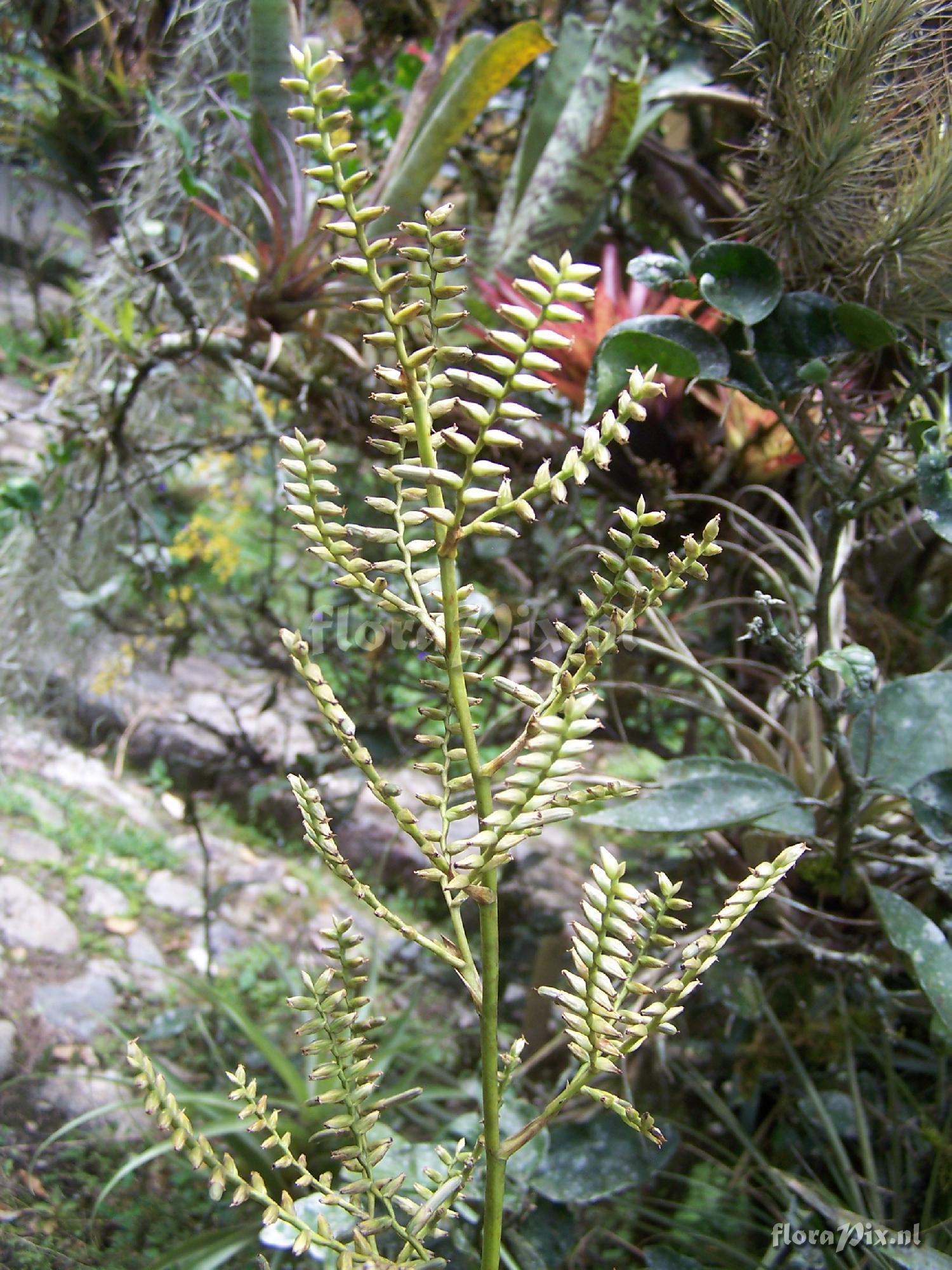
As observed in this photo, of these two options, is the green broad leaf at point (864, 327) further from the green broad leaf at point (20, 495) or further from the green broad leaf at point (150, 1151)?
the green broad leaf at point (20, 495)

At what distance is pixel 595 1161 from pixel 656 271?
0.75 m

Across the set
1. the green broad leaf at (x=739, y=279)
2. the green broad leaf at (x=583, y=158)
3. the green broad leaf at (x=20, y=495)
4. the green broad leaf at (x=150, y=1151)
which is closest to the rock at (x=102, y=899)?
the green broad leaf at (x=150, y=1151)

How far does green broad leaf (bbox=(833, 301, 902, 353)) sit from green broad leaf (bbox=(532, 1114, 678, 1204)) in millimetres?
693

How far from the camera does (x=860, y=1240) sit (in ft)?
2.14

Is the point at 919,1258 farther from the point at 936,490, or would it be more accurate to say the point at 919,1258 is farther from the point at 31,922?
the point at 31,922

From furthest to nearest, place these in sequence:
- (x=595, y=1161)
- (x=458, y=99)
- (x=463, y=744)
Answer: (x=458, y=99)
(x=595, y=1161)
(x=463, y=744)

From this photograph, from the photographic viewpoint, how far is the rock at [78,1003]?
111 cm

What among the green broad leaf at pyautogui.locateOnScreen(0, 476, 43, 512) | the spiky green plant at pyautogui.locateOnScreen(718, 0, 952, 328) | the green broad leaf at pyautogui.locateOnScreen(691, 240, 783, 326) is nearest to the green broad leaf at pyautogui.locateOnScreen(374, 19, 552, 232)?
the spiky green plant at pyautogui.locateOnScreen(718, 0, 952, 328)

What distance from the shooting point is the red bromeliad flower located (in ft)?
2.95

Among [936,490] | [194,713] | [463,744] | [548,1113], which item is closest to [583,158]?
[936,490]

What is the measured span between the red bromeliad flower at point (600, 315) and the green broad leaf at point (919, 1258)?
2.41 feet

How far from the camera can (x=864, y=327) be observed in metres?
0.62

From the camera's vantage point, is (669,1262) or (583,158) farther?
(583,158)

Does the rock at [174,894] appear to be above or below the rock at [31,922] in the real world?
below
